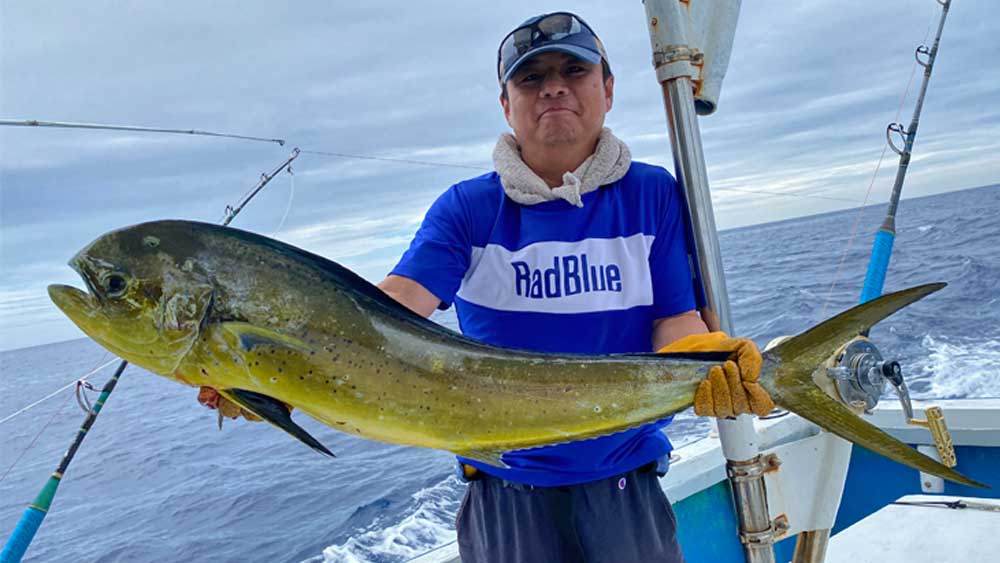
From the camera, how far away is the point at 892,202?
3695mm

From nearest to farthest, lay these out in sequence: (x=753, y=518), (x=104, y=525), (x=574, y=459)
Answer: (x=574, y=459) → (x=753, y=518) → (x=104, y=525)

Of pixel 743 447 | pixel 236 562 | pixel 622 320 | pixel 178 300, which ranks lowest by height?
pixel 236 562

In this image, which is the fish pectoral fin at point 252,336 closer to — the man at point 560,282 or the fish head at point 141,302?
the fish head at point 141,302

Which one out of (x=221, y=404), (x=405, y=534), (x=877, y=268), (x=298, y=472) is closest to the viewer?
(x=221, y=404)

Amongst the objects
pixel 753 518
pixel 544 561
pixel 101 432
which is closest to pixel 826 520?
pixel 753 518

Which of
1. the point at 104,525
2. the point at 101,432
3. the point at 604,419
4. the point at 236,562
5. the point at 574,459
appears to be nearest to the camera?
the point at 604,419

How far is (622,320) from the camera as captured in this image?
87.7 inches

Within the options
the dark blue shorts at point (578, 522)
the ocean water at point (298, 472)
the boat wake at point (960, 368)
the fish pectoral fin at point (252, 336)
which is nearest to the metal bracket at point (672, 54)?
the dark blue shorts at point (578, 522)

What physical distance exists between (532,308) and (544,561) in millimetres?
830

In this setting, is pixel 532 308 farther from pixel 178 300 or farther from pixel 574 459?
pixel 178 300

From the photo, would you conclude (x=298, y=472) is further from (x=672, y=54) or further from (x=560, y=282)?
(x=672, y=54)

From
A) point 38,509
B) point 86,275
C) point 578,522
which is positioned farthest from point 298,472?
point 86,275

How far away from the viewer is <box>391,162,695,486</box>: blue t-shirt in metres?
2.20

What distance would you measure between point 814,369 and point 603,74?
122 cm
